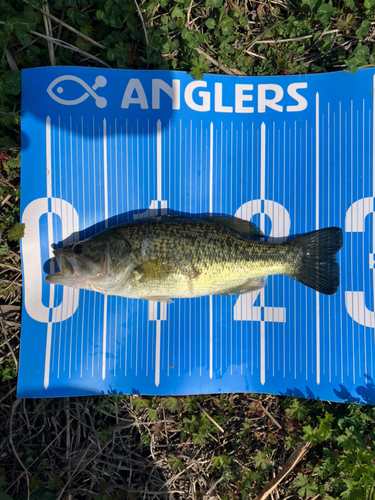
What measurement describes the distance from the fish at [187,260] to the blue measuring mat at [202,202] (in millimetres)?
287

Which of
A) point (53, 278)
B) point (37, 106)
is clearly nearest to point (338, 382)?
point (53, 278)

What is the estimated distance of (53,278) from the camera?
306 cm

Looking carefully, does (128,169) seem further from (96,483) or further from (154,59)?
(96,483)

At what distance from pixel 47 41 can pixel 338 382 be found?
16.8 ft

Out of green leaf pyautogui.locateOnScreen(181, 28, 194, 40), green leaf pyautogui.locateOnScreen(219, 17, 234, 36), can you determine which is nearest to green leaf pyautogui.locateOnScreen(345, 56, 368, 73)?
green leaf pyautogui.locateOnScreen(219, 17, 234, 36)

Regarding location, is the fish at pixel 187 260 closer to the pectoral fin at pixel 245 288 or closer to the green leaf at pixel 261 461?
the pectoral fin at pixel 245 288

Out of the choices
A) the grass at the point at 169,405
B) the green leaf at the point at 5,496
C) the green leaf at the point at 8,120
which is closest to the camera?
the green leaf at the point at 5,496

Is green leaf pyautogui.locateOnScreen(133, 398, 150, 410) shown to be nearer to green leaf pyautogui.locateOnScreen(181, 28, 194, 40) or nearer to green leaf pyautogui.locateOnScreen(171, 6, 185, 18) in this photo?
green leaf pyautogui.locateOnScreen(181, 28, 194, 40)

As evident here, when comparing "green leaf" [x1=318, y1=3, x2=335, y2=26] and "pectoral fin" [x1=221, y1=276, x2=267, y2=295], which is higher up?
"green leaf" [x1=318, y1=3, x2=335, y2=26]

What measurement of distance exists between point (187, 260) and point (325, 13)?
3.19m

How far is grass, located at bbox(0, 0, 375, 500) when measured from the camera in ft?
10.4

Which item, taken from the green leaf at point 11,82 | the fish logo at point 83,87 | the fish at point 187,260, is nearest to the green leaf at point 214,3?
the fish logo at point 83,87

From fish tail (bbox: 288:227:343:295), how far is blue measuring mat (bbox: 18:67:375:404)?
0.79ft

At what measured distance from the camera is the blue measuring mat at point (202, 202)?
3354 mm
